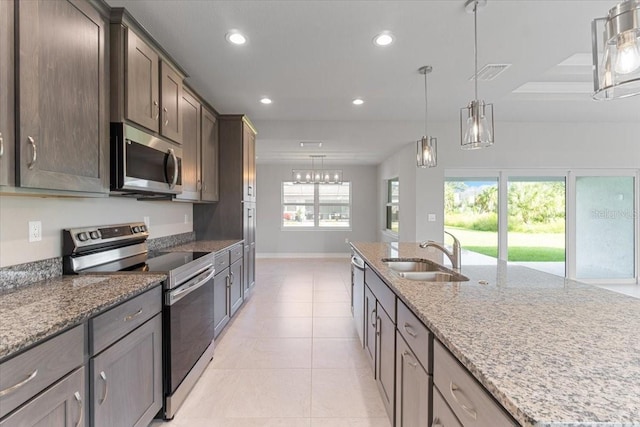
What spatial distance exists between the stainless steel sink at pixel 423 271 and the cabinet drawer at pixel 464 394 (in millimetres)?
898

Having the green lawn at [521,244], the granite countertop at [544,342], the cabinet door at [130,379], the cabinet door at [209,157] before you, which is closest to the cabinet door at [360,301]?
the granite countertop at [544,342]

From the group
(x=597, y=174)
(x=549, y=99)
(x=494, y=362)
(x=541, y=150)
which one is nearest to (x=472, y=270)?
(x=494, y=362)

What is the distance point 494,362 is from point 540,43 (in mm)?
2770

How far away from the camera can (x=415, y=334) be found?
4.33ft

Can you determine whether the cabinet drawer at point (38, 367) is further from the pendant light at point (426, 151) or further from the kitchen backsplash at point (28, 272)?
the pendant light at point (426, 151)

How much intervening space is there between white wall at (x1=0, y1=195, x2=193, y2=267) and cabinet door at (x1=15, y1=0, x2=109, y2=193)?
0.35m

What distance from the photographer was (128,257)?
2.44 m

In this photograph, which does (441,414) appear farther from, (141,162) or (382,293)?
(141,162)

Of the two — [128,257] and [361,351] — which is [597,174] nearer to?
[361,351]

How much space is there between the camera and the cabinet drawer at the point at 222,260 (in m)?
3.01

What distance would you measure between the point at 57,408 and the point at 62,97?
1383 millimetres

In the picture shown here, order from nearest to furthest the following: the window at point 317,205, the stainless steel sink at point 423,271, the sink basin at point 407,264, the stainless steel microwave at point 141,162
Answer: the stainless steel microwave at point 141,162, the stainless steel sink at point 423,271, the sink basin at point 407,264, the window at point 317,205

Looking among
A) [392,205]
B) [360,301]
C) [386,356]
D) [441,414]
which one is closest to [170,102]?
[360,301]

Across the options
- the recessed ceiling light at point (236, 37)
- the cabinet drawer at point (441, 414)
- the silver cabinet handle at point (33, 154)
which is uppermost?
the recessed ceiling light at point (236, 37)
